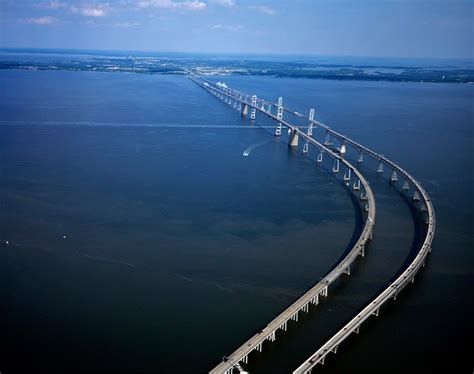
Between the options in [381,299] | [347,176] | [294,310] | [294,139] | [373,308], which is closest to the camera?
[294,310]

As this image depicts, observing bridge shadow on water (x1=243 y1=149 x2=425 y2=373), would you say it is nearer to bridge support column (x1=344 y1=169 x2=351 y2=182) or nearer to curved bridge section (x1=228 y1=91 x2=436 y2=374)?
curved bridge section (x1=228 y1=91 x2=436 y2=374)

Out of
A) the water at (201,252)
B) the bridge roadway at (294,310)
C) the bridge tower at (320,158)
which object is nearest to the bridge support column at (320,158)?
the bridge tower at (320,158)

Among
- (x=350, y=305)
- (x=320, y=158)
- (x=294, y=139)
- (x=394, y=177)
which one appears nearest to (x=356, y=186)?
(x=394, y=177)

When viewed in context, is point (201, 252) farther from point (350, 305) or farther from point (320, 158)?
point (320, 158)

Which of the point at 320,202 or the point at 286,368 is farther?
the point at 320,202

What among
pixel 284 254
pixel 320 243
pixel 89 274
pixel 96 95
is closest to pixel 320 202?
pixel 320 243

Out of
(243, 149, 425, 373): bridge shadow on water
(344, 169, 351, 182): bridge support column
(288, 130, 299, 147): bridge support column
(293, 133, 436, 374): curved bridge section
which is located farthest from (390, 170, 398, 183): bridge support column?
(288, 130, 299, 147): bridge support column

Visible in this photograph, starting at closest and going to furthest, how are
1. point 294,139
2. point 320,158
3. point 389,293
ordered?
point 389,293 < point 320,158 < point 294,139

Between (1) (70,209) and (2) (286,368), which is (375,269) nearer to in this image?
(2) (286,368)
